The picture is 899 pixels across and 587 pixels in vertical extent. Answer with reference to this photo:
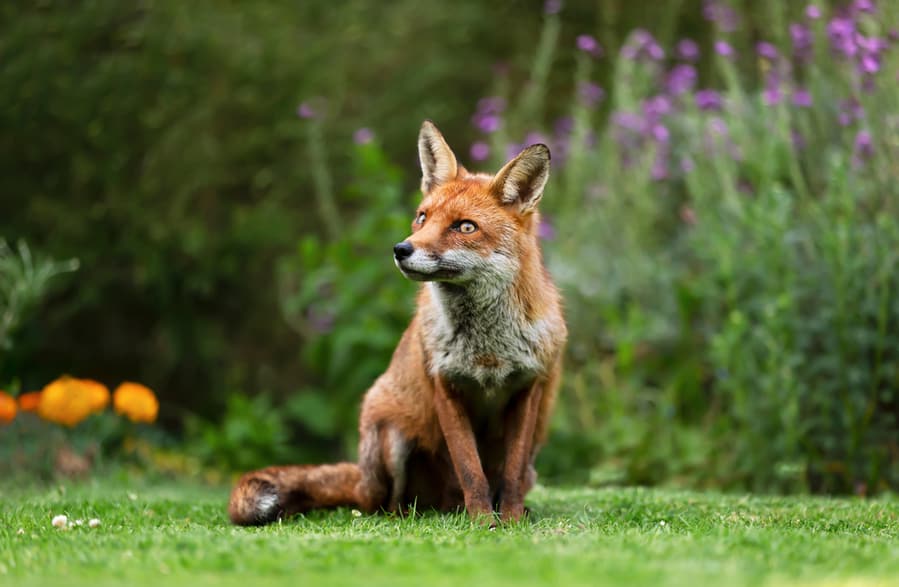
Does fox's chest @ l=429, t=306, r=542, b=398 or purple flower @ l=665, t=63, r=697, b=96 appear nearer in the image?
fox's chest @ l=429, t=306, r=542, b=398

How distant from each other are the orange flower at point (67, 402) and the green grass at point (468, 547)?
5.92 ft

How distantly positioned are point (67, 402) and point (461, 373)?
365 cm

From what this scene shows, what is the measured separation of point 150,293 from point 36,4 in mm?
2920

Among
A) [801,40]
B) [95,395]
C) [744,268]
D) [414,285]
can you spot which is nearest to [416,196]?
[414,285]

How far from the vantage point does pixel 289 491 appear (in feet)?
16.1

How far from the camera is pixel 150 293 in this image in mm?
9875

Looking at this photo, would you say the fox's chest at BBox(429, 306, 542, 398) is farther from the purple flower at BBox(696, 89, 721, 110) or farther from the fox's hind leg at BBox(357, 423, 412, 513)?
the purple flower at BBox(696, 89, 721, 110)

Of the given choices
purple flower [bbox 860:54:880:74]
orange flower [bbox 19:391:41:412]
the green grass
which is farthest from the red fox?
orange flower [bbox 19:391:41:412]

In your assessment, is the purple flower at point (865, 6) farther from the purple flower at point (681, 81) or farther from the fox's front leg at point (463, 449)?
the fox's front leg at point (463, 449)

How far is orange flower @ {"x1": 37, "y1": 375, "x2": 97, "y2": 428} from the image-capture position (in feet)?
Result: 22.7

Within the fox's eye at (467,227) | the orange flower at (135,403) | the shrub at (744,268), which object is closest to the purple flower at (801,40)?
the shrub at (744,268)

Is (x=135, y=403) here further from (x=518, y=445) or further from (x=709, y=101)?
(x=709, y=101)

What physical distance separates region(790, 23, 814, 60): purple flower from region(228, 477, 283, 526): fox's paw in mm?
5157

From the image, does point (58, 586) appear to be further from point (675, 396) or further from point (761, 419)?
point (675, 396)
